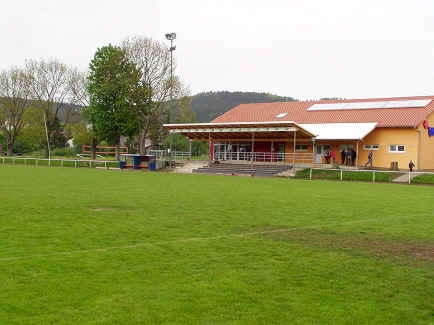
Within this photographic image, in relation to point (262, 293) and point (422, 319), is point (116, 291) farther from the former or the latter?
point (422, 319)

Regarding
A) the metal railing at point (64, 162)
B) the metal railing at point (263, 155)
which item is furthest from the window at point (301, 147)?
the metal railing at point (64, 162)

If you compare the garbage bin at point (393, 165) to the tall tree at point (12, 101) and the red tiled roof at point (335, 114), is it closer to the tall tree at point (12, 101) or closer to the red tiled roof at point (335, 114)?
the red tiled roof at point (335, 114)

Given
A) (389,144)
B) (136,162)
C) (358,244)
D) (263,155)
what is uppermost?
(389,144)

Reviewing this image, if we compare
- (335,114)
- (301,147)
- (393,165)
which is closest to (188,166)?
(301,147)

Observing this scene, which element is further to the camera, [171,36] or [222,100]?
[222,100]

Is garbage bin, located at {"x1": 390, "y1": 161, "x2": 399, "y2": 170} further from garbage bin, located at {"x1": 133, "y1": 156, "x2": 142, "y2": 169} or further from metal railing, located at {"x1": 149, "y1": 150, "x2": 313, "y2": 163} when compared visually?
garbage bin, located at {"x1": 133, "y1": 156, "x2": 142, "y2": 169}

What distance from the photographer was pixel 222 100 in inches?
4712

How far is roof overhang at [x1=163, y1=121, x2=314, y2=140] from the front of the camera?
38.1 meters

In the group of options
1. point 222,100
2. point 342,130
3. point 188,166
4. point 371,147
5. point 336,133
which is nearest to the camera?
point 336,133

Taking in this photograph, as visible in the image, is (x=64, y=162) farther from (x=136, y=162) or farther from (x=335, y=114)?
(x=335, y=114)

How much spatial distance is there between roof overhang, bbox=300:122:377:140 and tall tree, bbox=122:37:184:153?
18.5m

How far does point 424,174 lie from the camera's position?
31.6m

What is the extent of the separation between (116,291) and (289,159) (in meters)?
39.4

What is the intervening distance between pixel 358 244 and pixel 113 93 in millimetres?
47159
